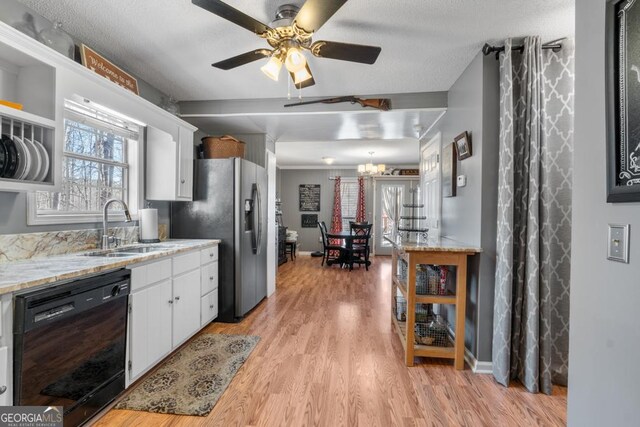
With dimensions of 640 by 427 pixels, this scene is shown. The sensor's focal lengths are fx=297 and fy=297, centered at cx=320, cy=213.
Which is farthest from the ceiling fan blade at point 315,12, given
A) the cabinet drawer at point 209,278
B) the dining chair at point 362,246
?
the dining chair at point 362,246

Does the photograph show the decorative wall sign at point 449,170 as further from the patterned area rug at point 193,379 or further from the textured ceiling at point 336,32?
the patterned area rug at point 193,379

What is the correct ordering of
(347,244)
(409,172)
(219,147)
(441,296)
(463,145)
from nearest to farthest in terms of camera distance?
(441,296) < (463,145) < (219,147) < (347,244) < (409,172)

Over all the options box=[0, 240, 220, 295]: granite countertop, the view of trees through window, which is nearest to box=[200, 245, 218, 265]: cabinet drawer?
box=[0, 240, 220, 295]: granite countertop

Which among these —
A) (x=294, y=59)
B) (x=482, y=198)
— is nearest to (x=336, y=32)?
(x=294, y=59)

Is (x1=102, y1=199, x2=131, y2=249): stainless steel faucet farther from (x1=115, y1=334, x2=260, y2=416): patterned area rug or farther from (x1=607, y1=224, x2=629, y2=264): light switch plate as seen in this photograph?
(x1=607, y1=224, x2=629, y2=264): light switch plate

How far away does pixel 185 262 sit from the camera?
2.53 meters

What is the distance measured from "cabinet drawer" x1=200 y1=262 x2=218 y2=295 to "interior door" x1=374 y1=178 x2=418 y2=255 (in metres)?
5.63

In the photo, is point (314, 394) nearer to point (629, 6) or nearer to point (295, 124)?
point (629, 6)

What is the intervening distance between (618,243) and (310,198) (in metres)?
7.62

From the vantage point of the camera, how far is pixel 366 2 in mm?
1783

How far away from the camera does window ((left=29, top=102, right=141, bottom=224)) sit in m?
2.10

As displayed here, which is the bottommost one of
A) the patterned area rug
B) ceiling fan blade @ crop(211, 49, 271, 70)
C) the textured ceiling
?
the patterned area rug

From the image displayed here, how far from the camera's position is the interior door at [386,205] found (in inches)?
316

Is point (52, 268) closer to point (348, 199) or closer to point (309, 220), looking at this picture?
point (309, 220)
